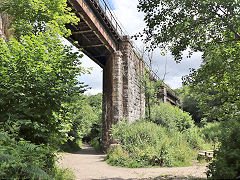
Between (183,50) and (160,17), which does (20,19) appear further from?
(183,50)

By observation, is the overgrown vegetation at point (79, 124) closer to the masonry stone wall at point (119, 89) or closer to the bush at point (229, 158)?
the masonry stone wall at point (119, 89)

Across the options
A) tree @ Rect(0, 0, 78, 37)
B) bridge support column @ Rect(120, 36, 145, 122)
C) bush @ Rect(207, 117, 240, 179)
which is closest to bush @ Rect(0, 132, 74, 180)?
bush @ Rect(207, 117, 240, 179)

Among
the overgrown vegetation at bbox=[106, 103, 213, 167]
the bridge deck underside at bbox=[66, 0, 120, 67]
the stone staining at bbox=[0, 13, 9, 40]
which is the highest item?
the bridge deck underside at bbox=[66, 0, 120, 67]

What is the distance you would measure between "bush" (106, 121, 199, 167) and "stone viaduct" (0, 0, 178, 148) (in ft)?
7.41

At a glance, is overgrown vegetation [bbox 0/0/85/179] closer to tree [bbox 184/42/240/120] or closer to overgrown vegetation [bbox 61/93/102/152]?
overgrown vegetation [bbox 61/93/102/152]

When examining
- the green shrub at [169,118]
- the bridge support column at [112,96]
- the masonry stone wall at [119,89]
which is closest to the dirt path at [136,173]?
the masonry stone wall at [119,89]

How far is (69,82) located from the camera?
16.1ft

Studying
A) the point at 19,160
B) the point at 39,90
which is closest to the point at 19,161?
the point at 19,160

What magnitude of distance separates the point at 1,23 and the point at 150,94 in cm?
1026

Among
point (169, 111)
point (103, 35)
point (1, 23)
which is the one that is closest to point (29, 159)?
point (1, 23)

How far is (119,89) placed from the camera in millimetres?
13320

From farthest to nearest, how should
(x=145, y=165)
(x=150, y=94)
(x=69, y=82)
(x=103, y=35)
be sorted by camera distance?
(x=150, y=94), (x=103, y=35), (x=145, y=165), (x=69, y=82)

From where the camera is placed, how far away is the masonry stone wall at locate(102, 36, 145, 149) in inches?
520

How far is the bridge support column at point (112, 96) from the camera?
13.0m
